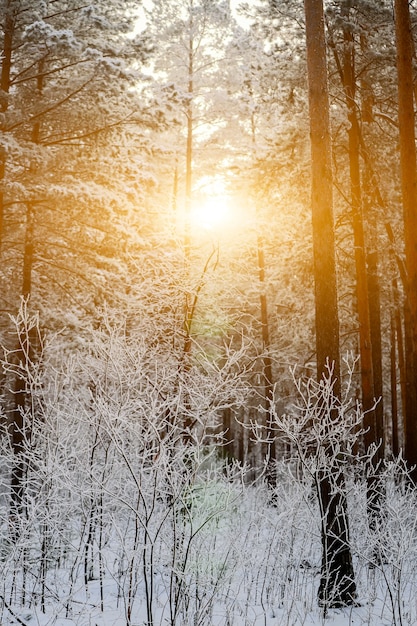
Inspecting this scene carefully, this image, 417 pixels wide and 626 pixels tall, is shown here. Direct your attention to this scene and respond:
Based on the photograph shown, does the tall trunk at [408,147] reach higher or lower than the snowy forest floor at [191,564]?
higher

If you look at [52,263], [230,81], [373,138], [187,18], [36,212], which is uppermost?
[187,18]

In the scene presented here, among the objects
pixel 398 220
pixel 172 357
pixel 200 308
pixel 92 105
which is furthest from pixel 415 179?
pixel 92 105

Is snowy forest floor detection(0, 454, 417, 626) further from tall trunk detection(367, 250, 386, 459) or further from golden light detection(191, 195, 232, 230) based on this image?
golden light detection(191, 195, 232, 230)

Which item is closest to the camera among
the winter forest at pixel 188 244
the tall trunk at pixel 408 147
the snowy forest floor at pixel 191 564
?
the snowy forest floor at pixel 191 564

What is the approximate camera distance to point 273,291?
1930cm

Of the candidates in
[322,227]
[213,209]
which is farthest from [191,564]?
[213,209]

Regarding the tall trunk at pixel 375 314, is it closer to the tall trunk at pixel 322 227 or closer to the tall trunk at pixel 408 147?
the tall trunk at pixel 408 147

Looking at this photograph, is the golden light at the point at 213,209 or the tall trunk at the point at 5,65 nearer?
the tall trunk at the point at 5,65

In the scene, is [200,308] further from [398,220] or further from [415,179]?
[398,220]

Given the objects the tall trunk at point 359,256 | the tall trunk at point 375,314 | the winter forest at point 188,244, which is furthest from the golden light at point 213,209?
the tall trunk at point 359,256

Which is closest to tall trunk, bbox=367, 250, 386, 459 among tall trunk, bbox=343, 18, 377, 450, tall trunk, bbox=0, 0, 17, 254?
tall trunk, bbox=343, 18, 377, 450

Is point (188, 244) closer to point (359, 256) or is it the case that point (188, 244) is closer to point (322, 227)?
point (359, 256)

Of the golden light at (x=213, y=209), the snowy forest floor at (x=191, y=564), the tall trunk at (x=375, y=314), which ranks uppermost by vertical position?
the golden light at (x=213, y=209)

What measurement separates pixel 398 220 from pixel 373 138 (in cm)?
193
